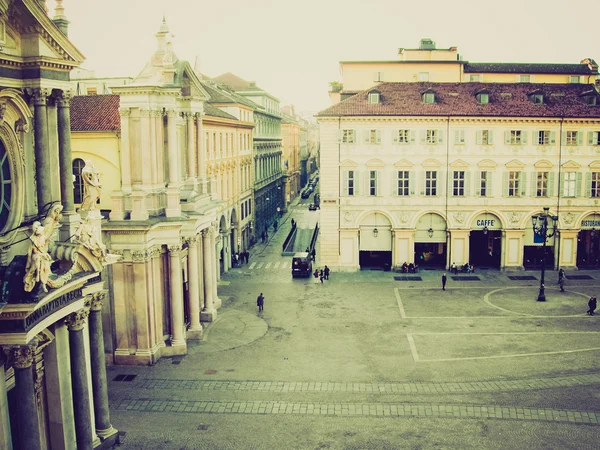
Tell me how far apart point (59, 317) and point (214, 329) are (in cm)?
2226

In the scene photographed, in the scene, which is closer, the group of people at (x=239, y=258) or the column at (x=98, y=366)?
the column at (x=98, y=366)

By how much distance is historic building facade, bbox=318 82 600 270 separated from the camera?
191ft

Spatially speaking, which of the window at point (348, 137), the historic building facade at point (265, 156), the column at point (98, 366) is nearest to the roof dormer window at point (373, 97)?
the window at point (348, 137)

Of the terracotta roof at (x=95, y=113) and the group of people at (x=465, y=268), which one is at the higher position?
the terracotta roof at (x=95, y=113)

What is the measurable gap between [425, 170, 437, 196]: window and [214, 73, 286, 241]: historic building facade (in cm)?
2640

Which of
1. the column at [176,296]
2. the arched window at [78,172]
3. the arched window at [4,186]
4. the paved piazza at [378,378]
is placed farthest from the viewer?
the arched window at [78,172]

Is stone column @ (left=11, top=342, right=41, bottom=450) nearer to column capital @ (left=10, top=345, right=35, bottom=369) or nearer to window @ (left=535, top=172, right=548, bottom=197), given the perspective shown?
column capital @ (left=10, top=345, right=35, bottom=369)

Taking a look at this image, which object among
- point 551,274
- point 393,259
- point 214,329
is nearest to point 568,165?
point 551,274

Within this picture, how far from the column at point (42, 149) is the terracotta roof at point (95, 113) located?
52.5ft

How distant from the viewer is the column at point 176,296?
36062 mm

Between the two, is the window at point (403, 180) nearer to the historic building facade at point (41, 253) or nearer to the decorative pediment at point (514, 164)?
the decorative pediment at point (514, 164)

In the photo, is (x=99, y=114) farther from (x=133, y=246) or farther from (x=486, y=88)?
(x=486, y=88)

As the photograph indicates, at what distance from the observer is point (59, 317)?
1986cm

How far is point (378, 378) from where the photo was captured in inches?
1304
